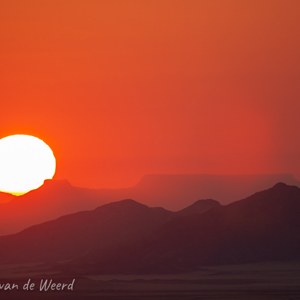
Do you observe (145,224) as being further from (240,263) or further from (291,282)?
(291,282)

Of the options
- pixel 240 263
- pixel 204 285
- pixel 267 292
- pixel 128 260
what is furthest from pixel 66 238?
pixel 267 292

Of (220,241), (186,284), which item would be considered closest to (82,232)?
(220,241)

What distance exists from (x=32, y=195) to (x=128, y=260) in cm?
4383

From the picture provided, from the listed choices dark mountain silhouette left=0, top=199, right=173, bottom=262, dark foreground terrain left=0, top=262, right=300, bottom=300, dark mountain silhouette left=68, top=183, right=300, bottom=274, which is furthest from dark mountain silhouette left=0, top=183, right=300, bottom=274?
dark foreground terrain left=0, top=262, right=300, bottom=300

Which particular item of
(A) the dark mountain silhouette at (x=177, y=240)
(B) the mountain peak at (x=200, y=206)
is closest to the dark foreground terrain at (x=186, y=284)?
(A) the dark mountain silhouette at (x=177, y=240)

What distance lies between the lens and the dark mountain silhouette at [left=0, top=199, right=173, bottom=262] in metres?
85.6

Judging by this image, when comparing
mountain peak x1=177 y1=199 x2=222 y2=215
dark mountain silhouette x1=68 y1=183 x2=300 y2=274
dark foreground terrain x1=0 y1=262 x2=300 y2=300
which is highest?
mountain peak x1=177 y1=199 x2=222 y2=215

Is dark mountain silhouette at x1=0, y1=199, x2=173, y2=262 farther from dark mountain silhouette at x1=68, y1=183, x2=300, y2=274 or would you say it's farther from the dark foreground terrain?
the dark foreground terrain

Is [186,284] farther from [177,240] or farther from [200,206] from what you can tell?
[200,206]

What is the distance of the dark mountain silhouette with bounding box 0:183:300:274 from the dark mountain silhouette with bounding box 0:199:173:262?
0.46 ft

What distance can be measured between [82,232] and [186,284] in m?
33.3

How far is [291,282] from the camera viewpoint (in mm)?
60062

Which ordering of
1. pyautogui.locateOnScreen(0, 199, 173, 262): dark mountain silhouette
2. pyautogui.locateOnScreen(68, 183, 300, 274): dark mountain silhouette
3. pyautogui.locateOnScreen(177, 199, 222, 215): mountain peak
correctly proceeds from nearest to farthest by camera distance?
pyautogui.locateOnScreen(68, 183, 300, 274): dark mountain silhouette < pyautogui.locateOnScreen(0, 199, 173, 262): dark mountain silhouette < pyautogui.locateOnScreen(177, 199, 222, 215): mountain peak

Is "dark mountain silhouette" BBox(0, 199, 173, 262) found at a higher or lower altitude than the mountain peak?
lower
